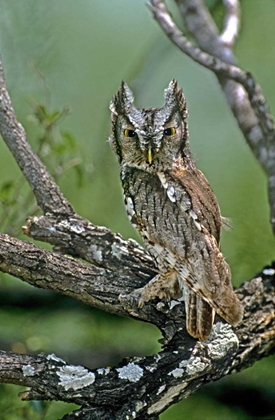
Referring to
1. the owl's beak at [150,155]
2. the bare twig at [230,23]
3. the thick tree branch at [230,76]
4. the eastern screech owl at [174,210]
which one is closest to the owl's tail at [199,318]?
the eastern screech owl at [174,210]

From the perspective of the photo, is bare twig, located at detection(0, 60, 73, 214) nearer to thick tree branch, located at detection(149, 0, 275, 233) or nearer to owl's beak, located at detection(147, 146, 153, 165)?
owl's beak, located at detection(147, 146, 153, 165)

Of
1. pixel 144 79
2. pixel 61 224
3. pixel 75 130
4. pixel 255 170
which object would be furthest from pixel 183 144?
pixel 75 130

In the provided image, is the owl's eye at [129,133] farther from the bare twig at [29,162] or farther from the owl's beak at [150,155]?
the bare twig at [29,162]

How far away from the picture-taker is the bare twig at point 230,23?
2.26 m

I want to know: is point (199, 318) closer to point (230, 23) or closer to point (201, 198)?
point (201, 198)

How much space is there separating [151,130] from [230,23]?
947mm

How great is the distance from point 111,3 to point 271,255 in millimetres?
1713

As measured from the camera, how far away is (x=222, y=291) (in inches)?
60.1

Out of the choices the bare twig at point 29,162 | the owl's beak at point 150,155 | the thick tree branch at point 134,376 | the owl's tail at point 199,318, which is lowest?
the thick tree branch at point 134,376

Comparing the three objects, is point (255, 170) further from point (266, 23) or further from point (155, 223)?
point (155, 223)

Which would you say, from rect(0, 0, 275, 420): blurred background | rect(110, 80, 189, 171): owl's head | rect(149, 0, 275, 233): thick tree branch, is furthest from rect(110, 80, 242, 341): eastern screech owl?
rect(149, 0, 275, 233): thick tree branch

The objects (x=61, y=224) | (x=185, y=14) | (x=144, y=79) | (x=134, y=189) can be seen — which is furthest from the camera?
(x=144, y=79)

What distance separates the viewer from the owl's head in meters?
1.63

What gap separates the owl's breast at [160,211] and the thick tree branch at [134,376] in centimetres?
27
